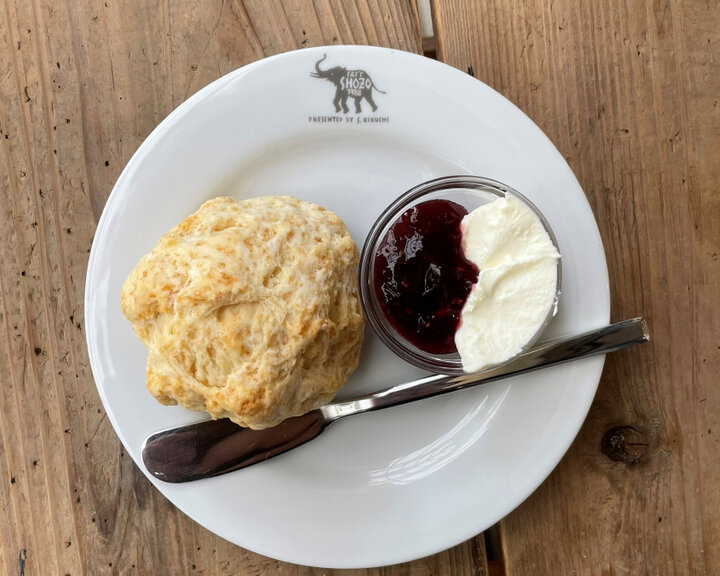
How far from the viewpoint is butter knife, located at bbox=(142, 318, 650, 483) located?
2.50m

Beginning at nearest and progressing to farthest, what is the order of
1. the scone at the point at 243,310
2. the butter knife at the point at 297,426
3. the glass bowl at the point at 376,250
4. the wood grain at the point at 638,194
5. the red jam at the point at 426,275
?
the scone at the point at 243,310
the red jam at the point at 426,275
the glass bowl at the point at 376,250
the butter knife at the point at 297,426
the wood grain at the point at 638,194

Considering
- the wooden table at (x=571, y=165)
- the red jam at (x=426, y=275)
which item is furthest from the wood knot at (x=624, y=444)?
the red jam at (x=426, y=275)

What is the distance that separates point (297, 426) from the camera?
8.38ft

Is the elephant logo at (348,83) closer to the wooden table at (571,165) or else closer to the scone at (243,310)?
the wooden table at (571,165)

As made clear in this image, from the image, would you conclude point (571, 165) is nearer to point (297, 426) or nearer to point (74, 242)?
point (297, 426)

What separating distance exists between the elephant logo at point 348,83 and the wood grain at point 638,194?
0.48m

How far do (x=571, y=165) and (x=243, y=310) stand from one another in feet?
5.53

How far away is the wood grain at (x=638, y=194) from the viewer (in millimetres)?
2740

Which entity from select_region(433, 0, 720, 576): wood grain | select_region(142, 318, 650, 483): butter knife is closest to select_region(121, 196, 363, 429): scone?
select_region(142, 318, 650, 483): butter knife

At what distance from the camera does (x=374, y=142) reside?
2.61 m

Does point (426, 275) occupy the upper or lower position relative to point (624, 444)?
upper

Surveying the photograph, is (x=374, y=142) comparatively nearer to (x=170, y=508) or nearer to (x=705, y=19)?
(x=705, y=19)

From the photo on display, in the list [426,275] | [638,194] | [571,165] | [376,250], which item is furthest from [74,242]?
[638,194]

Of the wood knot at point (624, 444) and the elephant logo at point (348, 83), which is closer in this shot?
the elephant logo at point (348, 83)
